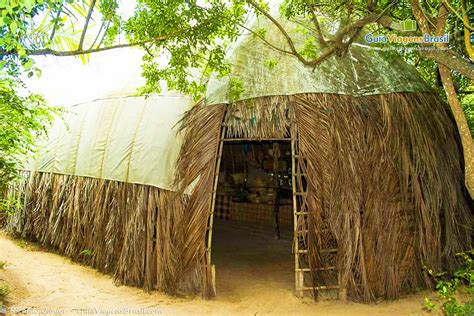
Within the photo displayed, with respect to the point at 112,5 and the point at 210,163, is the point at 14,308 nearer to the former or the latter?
the point at 210,163

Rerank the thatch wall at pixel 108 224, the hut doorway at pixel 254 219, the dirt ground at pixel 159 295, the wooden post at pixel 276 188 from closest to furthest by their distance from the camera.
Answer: the dirt ground at pixel 159 295 < the thatch wall at pixel 108 224 < the hut doorway at pixel 254 219 < the wooden post at pixel 276 188

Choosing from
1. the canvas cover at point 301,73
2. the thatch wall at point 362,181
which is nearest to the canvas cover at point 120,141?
the thatch wall at point 362,181

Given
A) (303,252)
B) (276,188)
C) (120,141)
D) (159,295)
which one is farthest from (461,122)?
(276,188)

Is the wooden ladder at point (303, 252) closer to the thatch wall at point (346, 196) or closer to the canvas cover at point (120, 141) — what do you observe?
the thatch wall at point (346, 196)

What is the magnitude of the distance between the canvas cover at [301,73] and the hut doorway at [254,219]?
9.77ft

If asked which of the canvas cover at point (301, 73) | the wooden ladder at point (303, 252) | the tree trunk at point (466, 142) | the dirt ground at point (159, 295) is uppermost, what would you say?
the canvas cover at point (301, 73)

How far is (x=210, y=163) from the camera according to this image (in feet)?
16.6

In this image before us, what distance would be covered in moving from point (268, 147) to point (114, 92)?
445 centimetres

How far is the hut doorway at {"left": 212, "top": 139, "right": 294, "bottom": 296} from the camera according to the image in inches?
231

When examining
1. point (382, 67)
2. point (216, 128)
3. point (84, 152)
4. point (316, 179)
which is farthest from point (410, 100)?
point (84, 152)

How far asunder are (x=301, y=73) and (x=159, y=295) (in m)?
3.91

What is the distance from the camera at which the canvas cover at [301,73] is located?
5.14 metres

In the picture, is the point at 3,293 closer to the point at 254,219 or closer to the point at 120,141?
the point at 120,141

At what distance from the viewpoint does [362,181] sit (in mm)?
4875
